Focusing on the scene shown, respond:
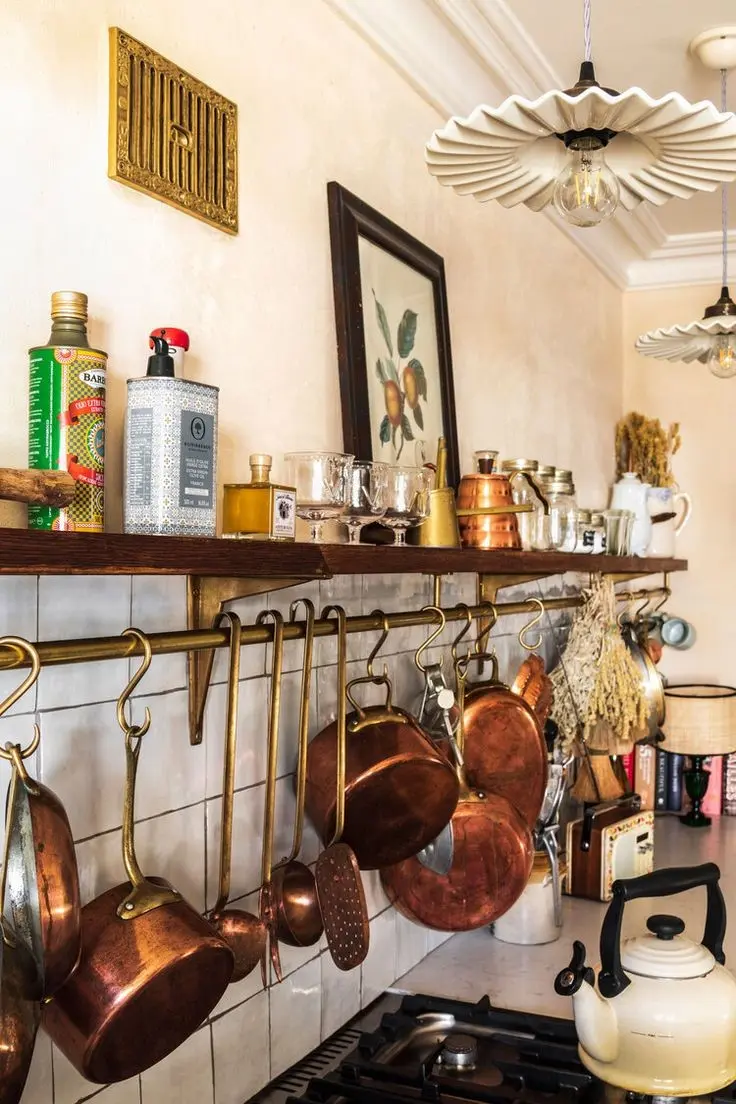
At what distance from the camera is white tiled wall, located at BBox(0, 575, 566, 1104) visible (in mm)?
905

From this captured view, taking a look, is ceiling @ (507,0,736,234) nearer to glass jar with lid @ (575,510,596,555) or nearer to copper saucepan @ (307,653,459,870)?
glass jar with lid @ (575,510,596,555)

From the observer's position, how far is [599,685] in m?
2.02

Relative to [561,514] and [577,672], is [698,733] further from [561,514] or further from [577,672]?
[561,514]

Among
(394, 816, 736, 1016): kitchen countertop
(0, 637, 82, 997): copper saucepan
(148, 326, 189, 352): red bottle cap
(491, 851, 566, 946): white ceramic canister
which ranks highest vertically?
(148, 326, 189, 352): red bottle cap

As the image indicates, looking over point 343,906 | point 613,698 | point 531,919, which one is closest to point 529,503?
point 613,698

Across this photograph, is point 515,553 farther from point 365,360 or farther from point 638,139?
point 638,139

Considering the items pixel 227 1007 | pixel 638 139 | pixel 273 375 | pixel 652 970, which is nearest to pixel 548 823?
pixel 652 970

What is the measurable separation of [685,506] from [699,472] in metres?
0.12

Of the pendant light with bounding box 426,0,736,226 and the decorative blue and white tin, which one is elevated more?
the pendant light with bounding box 426,0,736,226

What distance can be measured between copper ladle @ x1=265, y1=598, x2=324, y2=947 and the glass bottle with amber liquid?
97 millimetres

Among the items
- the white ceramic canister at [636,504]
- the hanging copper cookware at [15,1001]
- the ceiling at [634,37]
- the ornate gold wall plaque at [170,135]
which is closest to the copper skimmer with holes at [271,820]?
the hanging copper cookware at [15,1001]

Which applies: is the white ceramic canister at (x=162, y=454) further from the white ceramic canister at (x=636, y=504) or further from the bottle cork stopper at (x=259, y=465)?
the white ceramic canister at (x=636, y=504)

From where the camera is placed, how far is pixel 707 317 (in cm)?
186

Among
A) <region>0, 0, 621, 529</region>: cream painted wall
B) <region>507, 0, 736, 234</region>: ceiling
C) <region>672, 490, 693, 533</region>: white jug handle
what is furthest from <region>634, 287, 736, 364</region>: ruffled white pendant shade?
<region>672, 490, 693, 533</region>: white jug handle
